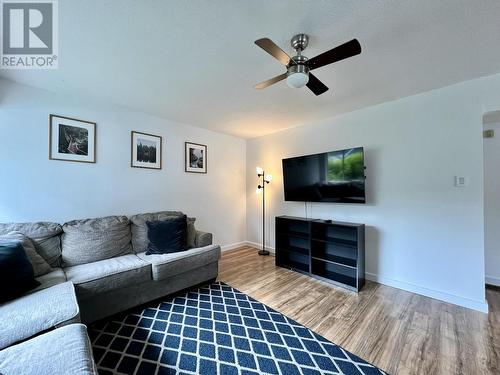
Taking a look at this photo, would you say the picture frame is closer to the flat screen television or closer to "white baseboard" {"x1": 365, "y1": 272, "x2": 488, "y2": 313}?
the flat screen television

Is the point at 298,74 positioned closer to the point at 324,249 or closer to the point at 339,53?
the point at 339,53

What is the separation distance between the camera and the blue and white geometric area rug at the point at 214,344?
141 centimetres

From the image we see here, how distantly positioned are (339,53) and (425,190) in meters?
2.02

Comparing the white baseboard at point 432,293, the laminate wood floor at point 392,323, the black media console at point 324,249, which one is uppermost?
the black media console at point 324,249

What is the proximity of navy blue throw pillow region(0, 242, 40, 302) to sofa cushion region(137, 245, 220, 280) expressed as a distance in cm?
89

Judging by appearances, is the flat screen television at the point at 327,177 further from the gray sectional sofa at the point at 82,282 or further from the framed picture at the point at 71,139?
the framed picture at the point at 71,139

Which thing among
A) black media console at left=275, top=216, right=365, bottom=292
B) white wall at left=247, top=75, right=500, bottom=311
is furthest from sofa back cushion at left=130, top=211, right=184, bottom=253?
white wall at left=247, top=75, right=500, bottom=311

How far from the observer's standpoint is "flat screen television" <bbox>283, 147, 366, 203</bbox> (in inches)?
105

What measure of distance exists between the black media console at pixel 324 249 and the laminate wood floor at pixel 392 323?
195 millimetres

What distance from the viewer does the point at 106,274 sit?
73.5 inches

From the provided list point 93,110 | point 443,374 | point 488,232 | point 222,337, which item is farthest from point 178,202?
point 488,232

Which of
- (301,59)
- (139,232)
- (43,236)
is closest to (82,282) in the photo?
(43,236)

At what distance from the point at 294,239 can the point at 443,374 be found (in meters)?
2.19

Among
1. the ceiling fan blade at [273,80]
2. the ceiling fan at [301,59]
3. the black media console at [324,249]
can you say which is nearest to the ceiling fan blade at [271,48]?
the ceiling fan at [301,59]
